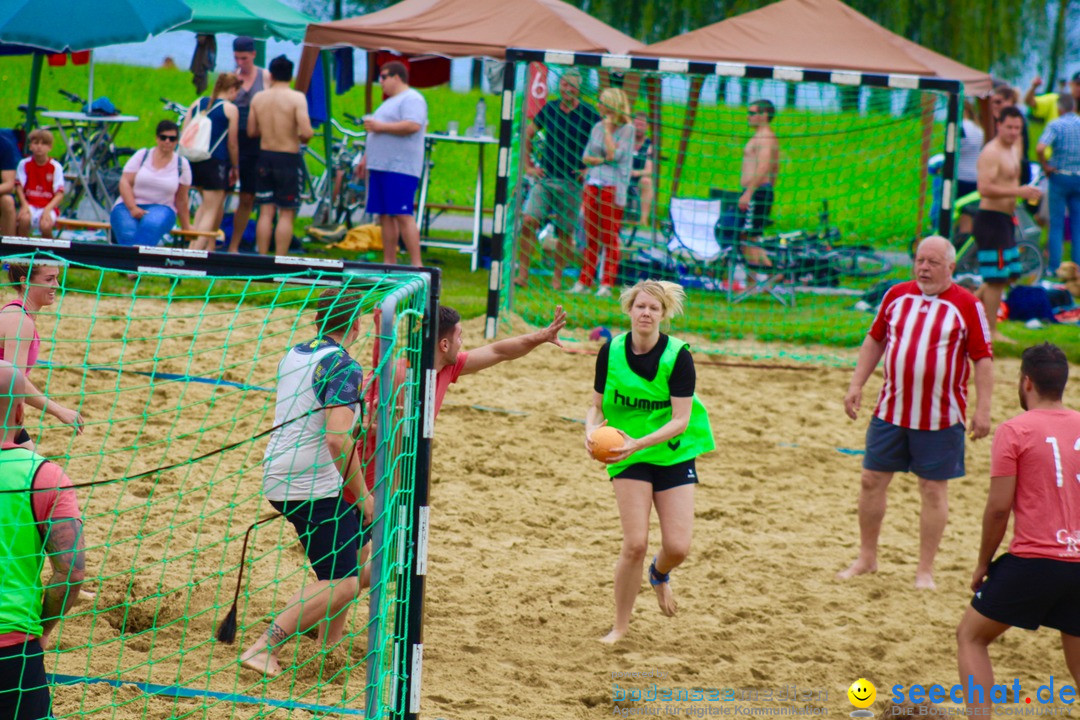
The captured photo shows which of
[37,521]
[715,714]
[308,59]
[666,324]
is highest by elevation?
[308,59]

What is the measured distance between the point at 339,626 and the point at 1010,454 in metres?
2.63

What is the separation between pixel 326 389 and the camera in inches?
164

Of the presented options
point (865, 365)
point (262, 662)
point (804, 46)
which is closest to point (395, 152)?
point (804, 46)

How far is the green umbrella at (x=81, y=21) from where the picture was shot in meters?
11.5

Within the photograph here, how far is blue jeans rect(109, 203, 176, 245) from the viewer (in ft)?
34.9

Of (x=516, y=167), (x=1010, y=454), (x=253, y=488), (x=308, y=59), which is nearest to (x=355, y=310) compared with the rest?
(x=1010, y=454)

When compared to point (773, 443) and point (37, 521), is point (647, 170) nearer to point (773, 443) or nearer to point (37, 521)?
point (773, 443)

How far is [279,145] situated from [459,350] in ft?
23.9

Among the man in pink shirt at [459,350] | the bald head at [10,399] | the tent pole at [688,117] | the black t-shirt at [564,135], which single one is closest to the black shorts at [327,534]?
the man in pink shirt at [459,350]

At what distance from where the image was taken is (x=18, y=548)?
3160 millimetres

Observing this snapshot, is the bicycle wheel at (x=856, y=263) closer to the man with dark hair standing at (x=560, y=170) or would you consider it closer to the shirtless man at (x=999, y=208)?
the shirtless man at (x=999, y=208)

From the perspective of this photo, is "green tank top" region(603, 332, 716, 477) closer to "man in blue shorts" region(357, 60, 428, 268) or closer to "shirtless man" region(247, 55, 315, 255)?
"man in blue shorts" region(357, 60, 428, 268)

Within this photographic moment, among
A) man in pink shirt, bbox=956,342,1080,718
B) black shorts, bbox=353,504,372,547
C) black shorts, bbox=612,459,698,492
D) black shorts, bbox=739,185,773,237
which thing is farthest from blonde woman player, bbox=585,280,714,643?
black shorts, bbox=739,185,773,237

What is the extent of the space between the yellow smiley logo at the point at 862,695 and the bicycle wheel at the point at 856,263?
832 cm
